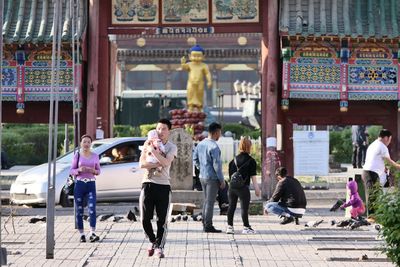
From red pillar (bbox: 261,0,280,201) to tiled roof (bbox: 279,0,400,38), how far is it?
305 mm

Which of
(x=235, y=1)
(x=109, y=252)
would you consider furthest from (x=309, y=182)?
(x=109, y=252)

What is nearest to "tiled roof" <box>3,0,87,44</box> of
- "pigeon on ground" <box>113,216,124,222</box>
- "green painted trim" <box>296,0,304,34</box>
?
"green painted trim" <box>296,0,304,34</box>

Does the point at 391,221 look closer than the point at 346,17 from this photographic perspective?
Yes

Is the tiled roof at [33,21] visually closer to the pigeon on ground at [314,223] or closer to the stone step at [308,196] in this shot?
the stone step at [308,196]

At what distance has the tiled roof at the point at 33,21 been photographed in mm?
30227

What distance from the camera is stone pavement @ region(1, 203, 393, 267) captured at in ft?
53.7

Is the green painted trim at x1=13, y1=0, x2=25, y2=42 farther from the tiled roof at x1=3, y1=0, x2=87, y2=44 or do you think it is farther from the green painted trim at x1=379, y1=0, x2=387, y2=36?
the green painted trim at x1=379, y1=0, x2=387, y2=36

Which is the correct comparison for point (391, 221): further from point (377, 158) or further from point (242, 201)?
point (377, 158)

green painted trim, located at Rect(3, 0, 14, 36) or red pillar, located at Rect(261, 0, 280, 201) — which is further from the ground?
green painted trim, located at Rect(3, 0, 14, 36)

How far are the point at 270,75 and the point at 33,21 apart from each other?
6.07m

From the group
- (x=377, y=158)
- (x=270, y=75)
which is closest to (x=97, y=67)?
(x=270, y=75)

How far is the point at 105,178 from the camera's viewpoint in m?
27.5

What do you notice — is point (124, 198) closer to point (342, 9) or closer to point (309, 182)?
point (342, 9)

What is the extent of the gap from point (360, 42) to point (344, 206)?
8.60 meters
